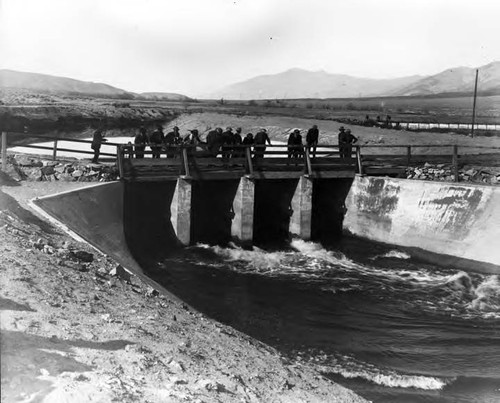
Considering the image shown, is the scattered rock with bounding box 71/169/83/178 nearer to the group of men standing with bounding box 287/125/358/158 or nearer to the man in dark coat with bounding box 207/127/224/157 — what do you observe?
the man in dark coat with bounding box 207/127/224/157

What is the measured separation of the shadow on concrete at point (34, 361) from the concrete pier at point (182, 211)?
511 inches

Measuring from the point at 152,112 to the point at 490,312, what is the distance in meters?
49.3

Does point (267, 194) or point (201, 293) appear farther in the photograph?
point (267, 194)

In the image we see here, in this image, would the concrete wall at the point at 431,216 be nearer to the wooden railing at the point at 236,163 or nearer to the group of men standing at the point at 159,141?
the wooden railing at the point at 236,163

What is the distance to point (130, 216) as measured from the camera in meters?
18.9

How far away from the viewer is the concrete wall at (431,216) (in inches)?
717

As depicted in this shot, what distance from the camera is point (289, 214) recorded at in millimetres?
23172

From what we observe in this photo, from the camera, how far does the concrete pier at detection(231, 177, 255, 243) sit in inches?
831

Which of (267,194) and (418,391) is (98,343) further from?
(267,194)

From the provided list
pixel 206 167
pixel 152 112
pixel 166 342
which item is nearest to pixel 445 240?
pixel 206 167

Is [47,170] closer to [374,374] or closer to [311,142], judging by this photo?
[311,142]

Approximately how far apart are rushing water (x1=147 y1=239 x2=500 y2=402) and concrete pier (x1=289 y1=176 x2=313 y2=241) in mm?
1202

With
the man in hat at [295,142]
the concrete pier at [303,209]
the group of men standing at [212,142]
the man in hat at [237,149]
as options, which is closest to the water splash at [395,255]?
the concrete pier at [303,209]

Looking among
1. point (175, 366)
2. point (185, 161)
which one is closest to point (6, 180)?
point (185, 161)
